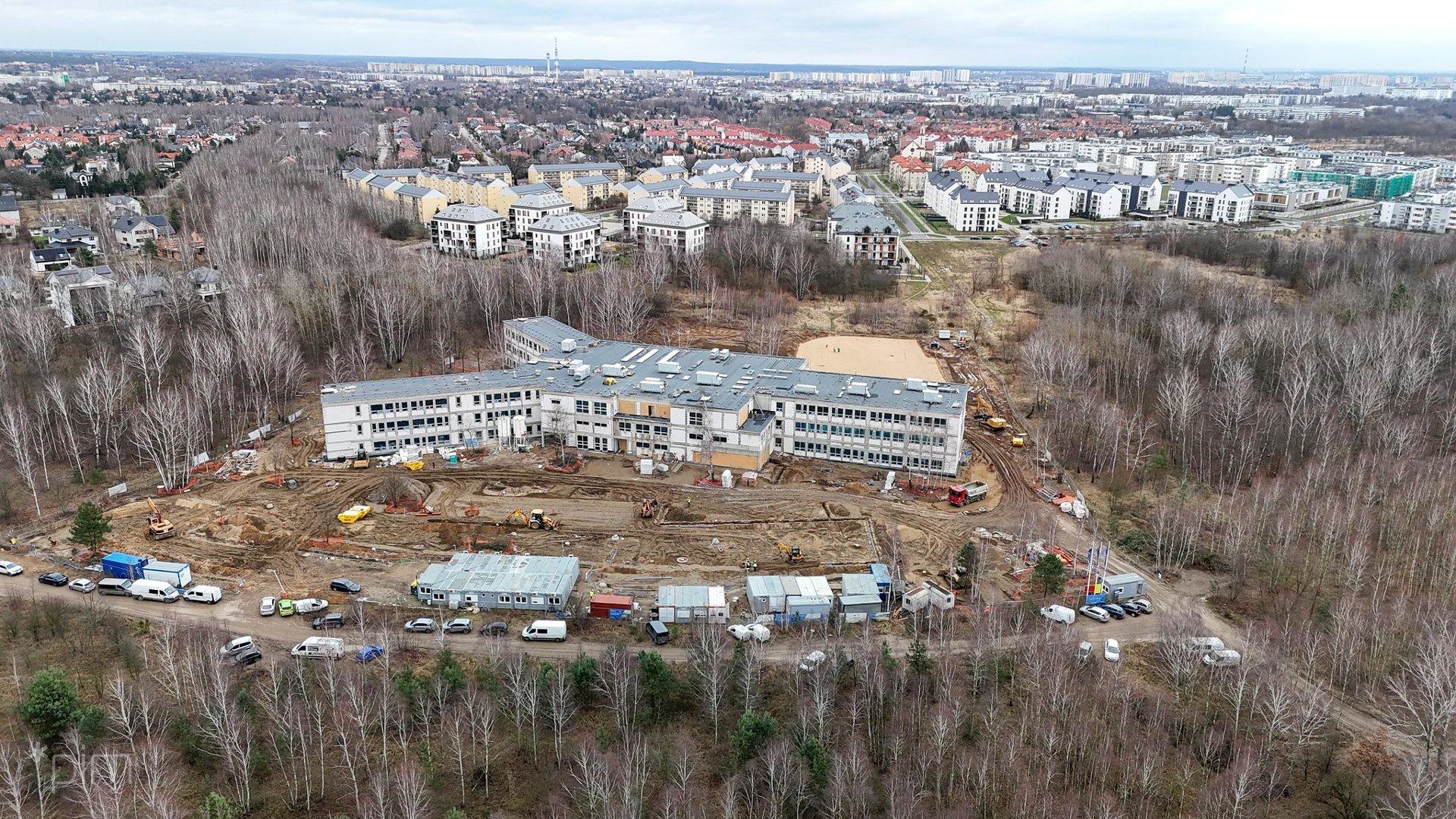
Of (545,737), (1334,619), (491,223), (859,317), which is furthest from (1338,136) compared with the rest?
(545,737)

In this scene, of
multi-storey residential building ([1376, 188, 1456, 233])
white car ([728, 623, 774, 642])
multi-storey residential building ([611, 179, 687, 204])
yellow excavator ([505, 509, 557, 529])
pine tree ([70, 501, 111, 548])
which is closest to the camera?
white car ([728, 623, 774, 642])

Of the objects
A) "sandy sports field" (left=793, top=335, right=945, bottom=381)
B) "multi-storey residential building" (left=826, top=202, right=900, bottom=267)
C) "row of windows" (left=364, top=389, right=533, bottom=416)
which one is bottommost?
"sandy sports field" (left=793, top=335, right=945, bottom=381)

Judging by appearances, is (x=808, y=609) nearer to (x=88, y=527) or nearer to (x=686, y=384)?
(x=686, y=384)

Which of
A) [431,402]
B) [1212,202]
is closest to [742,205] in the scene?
[1212,202]

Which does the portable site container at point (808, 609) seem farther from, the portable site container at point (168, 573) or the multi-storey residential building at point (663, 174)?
the multi-storey residential building at point (663, 174)

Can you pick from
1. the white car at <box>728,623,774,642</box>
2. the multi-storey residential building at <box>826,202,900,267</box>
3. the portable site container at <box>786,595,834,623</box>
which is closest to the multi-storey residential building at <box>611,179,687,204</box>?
the multi-storey residential building at <box>826,202,900,267</box>

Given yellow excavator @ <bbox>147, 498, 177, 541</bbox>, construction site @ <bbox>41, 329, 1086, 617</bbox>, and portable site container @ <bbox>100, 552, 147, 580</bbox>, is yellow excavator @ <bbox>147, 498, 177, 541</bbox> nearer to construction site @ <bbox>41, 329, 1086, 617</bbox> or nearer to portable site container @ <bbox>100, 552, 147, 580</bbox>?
construction site @ <bbox>41, 329, 1086, 617</bbox>
